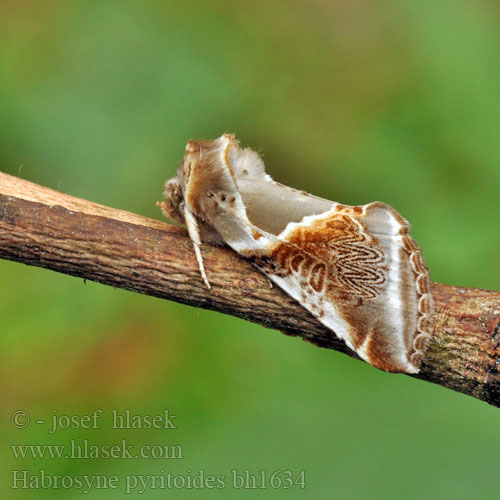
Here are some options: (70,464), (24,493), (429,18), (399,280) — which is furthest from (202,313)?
(429,18)

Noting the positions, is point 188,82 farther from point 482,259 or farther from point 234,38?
point 482,259

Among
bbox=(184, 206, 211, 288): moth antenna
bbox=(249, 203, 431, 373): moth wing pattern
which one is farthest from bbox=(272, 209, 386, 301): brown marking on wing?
bbox=(184, 206, 211, 288): moth antenna

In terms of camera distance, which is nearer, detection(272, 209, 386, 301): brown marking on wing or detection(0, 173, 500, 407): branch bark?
detection(0, 173, 500, 407): branch bark

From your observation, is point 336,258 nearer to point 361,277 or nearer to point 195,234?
point 361,277

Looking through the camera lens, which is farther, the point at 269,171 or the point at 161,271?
the point at 269,171

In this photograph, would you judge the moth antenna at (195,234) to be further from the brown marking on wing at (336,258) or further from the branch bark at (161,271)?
the brown marking on wing at (336,258)

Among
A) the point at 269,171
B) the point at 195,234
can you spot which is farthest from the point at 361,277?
the point at 269,171

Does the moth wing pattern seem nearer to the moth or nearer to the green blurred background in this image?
the moth
